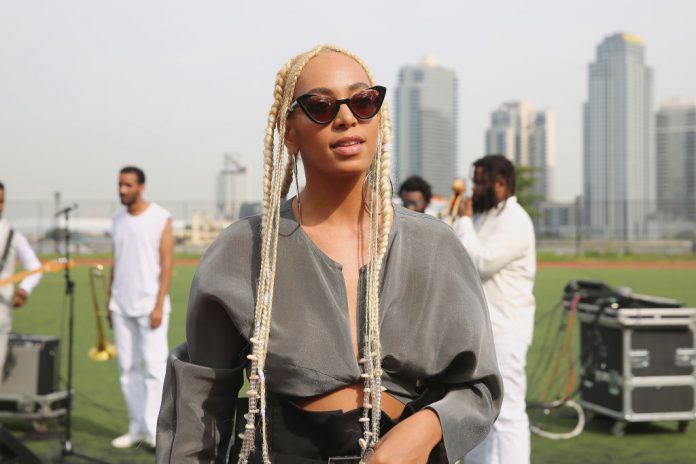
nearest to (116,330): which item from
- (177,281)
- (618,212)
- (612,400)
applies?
(612,400)

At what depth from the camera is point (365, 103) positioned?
2.04m

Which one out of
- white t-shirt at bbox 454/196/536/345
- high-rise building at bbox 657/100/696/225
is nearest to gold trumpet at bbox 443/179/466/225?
white t-shirt at bbox 454/196/536/345

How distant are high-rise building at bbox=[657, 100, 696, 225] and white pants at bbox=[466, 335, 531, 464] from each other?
153 m

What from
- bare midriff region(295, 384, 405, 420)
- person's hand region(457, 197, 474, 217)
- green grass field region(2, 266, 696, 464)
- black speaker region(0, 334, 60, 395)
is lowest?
green grass field region(2, 266, 696, 464)

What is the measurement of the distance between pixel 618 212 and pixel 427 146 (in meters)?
135

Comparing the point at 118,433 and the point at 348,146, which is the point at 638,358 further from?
the point at 348,146

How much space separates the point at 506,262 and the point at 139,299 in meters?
2.81

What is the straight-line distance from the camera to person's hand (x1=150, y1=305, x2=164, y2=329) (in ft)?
20.8

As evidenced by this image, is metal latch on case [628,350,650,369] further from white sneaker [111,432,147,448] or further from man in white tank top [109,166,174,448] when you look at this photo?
white sneaker [111,432,147,448]

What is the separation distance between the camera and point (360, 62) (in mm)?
2135

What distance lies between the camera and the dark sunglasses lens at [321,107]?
2.01 metres

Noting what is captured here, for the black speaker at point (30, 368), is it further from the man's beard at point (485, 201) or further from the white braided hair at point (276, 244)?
the white braided hair at point (276, 244)

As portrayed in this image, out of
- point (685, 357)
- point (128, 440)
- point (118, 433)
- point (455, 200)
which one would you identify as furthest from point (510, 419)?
point (118, 433)

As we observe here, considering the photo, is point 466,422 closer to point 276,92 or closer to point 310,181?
point 310,181
